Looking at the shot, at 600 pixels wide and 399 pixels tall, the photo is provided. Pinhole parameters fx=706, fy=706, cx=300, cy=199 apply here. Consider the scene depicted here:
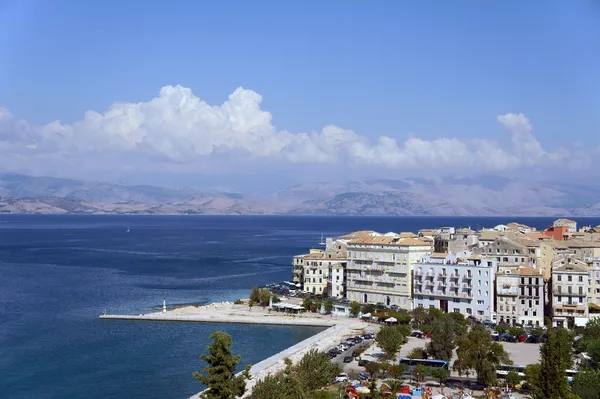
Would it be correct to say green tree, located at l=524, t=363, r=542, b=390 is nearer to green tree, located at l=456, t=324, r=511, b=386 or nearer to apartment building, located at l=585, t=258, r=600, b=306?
green tree, located at l=456, t=324, r=511, b=386

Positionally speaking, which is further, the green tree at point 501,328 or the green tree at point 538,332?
the green tree at point 501,328

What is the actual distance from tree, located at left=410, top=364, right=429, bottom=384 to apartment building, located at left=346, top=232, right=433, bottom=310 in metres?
20.9

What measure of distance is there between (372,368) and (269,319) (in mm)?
19919

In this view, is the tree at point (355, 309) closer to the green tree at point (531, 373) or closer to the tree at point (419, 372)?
the tree at point (419, 372)

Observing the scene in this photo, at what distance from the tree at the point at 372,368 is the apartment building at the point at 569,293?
19.6 meters

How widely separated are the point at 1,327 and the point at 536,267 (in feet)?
129

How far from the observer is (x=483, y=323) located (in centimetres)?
4903

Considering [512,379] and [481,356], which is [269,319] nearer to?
[481,356]

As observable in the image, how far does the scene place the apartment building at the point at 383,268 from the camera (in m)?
55.5

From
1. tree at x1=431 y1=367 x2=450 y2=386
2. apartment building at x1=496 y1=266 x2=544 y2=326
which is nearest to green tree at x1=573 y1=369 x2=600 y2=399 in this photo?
tree at x1=431 y1=367 x2=450 y2=386

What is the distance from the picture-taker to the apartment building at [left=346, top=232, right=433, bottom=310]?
55531 mm

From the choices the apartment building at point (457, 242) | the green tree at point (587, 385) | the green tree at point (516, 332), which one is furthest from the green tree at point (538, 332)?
the green tree at point (587, 385)

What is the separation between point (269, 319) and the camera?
52500 millimetres

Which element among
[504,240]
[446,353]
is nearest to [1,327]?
[446,353]
